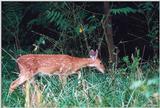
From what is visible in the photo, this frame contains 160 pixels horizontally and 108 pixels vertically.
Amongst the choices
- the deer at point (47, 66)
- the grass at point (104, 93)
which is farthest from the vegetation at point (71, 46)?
the deer at point (47, 66)

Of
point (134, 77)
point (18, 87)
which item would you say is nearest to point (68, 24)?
point (18, 87)

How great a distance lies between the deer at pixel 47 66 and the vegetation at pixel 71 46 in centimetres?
12

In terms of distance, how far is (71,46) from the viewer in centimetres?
1042

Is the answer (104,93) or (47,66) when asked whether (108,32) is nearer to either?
(47,66)

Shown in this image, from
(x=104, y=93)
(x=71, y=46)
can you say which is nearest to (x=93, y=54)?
(x=71, y=46)

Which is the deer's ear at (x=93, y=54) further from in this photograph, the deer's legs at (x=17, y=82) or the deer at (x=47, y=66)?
the deer's legs at (x=17, y=82)

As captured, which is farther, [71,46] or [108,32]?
[71,46]

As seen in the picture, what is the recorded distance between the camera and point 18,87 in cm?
835

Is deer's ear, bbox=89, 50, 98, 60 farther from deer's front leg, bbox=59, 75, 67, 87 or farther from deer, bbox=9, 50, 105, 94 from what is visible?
deer's front leg, bbox=59, 75, 67, 87

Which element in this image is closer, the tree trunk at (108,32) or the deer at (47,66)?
the deer at (47,66)

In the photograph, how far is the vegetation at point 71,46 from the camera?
686 centimetres

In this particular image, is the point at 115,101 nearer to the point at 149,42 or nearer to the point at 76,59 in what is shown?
the point at 76,59

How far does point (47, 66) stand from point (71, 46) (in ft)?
4.71

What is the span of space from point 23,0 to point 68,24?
3.18 ft
